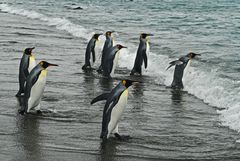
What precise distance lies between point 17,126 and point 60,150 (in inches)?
48.4

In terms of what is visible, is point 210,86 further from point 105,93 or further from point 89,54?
point 105,93

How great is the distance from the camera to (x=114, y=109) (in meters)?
6.64

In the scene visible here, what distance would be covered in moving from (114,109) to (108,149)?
671 mm

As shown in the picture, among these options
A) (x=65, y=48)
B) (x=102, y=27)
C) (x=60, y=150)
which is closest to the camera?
(x=60, y=150)

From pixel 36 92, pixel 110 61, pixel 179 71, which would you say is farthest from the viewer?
pixel 110 61

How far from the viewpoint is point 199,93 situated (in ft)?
33.1

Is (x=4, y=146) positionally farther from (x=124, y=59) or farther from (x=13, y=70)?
(x=124, y=59)

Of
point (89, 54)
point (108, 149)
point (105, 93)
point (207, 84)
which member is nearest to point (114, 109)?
point (105, 93)

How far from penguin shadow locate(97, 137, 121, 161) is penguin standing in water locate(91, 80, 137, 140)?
0.29ft

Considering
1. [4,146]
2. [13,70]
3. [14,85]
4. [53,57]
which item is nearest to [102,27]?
[53,57]

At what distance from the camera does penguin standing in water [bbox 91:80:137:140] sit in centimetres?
655

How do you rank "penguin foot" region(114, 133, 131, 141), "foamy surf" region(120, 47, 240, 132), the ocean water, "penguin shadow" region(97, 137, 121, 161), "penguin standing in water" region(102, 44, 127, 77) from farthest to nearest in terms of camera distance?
"penguin standing in water" region(102, 44, 127, 77)
"foamy surf" region(120, 47, 240, 132)
"penguin foot" region(114, 133, 131, 141)
the ocean water
"penguin shadow" region(97, 137, 121, 161)

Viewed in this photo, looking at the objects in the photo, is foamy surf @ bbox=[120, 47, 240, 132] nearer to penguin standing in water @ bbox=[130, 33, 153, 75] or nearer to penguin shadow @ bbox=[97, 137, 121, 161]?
penguin standing in water @ bbox=[130, 33, 153, 75]

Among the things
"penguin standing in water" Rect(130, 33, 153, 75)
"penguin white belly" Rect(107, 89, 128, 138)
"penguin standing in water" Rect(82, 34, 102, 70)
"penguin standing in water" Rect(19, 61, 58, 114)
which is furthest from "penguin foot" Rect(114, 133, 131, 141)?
→ "penguin standing in water" Rect(82, 34, 102, 70)
